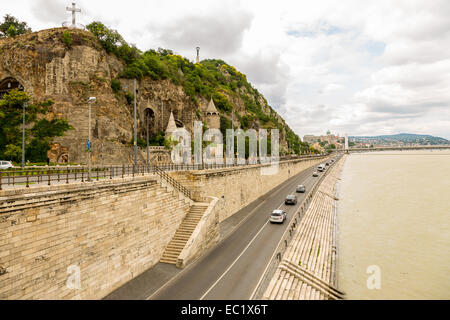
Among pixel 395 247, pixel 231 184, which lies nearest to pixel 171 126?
pixel 231 184

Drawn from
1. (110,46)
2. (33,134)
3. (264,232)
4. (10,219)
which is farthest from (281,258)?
(110,46)

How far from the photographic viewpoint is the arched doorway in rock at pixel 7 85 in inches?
1249

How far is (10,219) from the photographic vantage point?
8.65 meters

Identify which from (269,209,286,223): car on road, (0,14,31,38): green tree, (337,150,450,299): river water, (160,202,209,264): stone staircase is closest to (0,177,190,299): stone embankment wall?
(160,202,209,264): stone staircase

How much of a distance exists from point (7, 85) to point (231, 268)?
37834 mm

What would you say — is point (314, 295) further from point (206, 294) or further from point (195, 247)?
point (195, 247)

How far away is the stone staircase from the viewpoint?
54.4 feet

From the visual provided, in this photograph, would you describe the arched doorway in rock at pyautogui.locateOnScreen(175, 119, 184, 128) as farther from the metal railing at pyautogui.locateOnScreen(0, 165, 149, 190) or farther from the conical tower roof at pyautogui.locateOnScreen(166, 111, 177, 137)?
the metal railing at pyautogui.locateOnScreen(0, 165, 149, 190)

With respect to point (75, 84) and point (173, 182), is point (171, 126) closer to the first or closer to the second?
point (75, 84)

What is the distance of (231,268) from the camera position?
51.7ft

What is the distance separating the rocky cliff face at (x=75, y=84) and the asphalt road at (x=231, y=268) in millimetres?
21532

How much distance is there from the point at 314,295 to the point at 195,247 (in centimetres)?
812

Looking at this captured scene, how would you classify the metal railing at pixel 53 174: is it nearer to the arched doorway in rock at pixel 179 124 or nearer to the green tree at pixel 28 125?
the green tree at pixel 28 125

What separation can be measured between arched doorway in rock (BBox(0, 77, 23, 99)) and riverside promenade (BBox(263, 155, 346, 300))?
3840 cm
